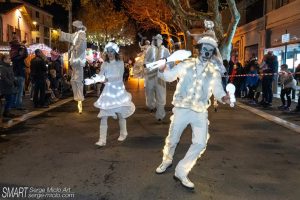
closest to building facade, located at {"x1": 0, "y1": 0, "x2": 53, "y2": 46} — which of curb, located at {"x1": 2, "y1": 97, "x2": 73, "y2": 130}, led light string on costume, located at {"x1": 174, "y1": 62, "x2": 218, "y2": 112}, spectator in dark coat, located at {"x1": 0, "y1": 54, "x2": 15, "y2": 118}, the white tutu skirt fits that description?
curb, located at {"x1": 2, "y1": 97, "x2": 73, "y2": 130}

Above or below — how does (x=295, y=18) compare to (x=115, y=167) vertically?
above

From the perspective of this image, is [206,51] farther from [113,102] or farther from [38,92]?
[38,92]

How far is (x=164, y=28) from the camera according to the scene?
4584cm

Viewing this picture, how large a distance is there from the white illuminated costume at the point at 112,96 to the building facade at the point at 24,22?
26528 millimetres

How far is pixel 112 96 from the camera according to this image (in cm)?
807

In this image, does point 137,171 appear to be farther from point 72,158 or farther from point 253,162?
point 253,162

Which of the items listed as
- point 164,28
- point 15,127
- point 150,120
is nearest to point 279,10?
point 150,120

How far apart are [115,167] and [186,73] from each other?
6.53ft

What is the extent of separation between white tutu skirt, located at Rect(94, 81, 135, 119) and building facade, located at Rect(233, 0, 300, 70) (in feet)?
37.3

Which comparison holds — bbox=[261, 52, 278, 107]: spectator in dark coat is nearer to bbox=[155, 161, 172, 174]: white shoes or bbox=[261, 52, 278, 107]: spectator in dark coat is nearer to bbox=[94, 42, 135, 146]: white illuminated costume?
bbox=[94, 42, 135, 146]: white illuminated costume

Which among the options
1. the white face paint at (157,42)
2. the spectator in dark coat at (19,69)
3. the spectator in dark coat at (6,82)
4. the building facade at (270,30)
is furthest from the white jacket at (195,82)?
the building facade at (270,30)

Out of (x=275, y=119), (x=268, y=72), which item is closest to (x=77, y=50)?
(x=275, y=119)

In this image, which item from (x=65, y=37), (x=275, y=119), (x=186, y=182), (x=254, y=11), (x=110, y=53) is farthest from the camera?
(x=254, y=11)

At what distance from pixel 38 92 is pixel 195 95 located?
9600 millimetres
